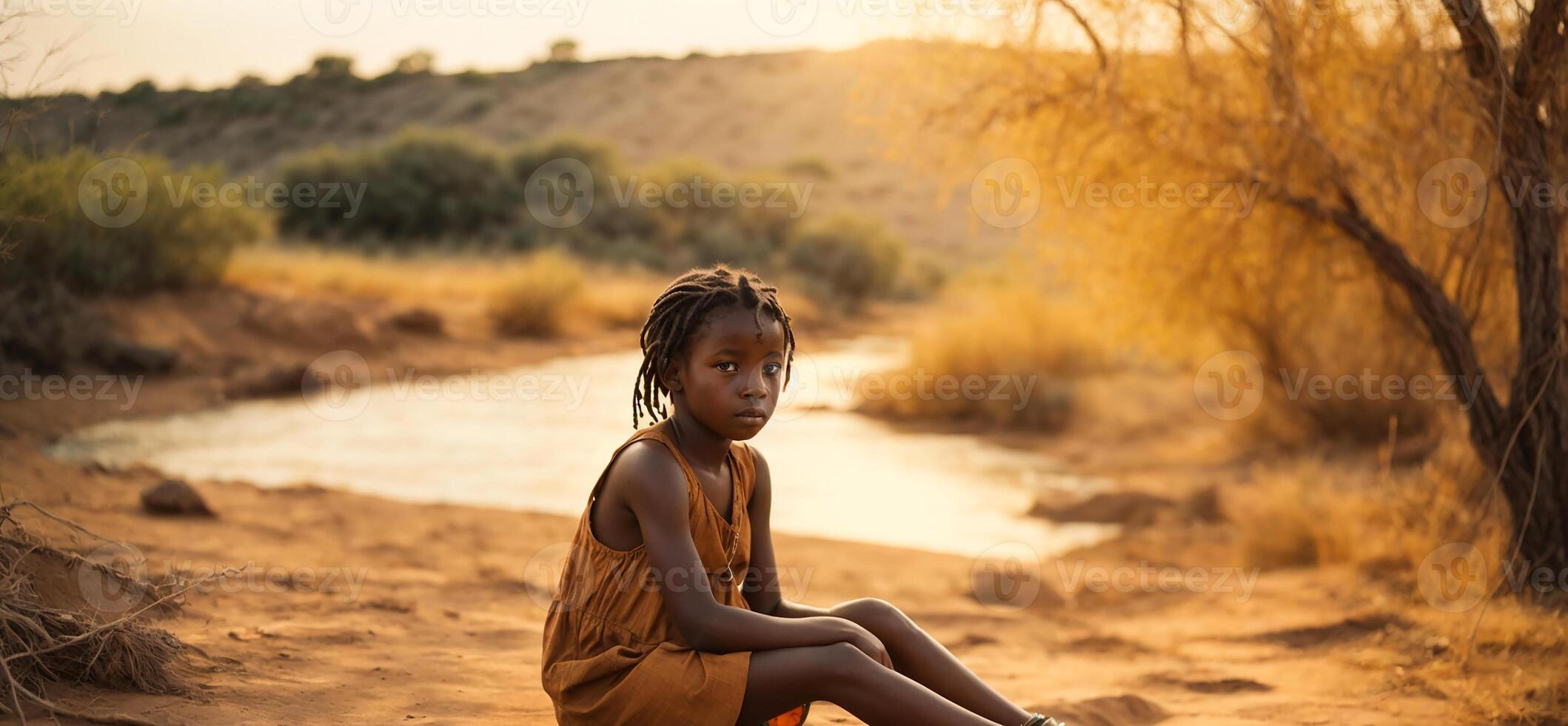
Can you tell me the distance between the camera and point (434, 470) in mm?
8789

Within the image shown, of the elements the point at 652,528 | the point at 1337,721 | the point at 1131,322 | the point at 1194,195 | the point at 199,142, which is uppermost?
the point at 199,142

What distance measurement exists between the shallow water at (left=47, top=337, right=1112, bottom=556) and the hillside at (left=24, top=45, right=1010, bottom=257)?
24.7m

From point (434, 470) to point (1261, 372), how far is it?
7588mm

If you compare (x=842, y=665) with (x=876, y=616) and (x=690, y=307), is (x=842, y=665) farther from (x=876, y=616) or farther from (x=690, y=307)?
(x=690, y=307)

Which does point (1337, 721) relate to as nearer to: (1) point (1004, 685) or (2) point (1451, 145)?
(1) point (1004, 685)

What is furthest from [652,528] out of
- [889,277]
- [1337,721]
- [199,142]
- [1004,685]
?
[199,142]

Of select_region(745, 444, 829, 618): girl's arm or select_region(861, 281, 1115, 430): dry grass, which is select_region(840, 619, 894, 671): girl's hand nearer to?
select_region(745, 444, 829, 618): girl's arm

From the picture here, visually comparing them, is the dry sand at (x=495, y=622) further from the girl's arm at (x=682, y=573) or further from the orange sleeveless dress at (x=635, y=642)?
the girl's arm at (x=682, y=573)

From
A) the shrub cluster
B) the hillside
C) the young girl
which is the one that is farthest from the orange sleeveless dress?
the hillside

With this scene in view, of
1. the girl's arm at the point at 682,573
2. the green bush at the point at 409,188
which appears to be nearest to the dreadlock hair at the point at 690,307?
the girl's arm at the point at 682,573

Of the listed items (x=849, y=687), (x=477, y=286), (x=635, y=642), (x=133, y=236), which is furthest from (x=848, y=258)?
(x=849, y=687)

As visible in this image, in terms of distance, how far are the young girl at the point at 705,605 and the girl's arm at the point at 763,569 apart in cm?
7

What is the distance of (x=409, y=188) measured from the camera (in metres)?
26.0

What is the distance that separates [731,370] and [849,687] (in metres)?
0.86
